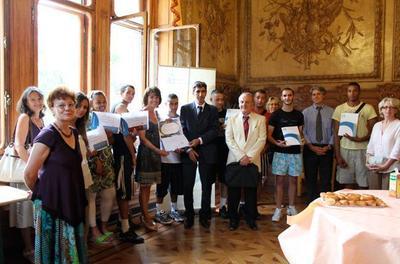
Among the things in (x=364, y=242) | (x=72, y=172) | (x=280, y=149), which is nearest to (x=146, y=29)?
(x=280, y=149)

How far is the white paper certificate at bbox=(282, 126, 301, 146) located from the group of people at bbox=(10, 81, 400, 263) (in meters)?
0.08

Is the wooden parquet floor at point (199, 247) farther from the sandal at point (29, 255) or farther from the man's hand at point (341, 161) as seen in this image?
the man's hand at point (341, 161)

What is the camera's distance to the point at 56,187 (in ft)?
7.71

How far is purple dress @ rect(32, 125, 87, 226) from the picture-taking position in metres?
2.32

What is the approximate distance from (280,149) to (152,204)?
1.89m

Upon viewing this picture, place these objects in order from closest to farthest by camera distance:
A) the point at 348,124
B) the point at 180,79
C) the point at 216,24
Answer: the point at 348,124
the point at 180,79
the point at 216,24

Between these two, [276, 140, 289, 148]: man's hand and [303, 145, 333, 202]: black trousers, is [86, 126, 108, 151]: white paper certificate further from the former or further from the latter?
[303, 145, 333, 202]: black trousers

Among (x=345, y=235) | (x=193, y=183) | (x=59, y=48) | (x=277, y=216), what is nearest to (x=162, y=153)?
(x=193, y=183)

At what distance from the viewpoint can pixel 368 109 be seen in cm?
429

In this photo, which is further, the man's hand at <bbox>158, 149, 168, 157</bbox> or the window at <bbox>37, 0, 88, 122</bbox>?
the window at <bbox>37, 0, 88, 122</bbox>

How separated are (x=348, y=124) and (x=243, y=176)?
4.41 ft

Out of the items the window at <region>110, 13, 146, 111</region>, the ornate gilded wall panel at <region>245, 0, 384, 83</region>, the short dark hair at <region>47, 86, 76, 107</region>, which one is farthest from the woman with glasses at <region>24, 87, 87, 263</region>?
the ornate gilded wall panel at <region>245, 0, 384, 83</region>

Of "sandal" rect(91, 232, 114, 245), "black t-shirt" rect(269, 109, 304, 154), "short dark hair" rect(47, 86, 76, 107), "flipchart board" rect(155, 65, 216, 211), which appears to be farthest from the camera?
"flipchart board" rect(155, 65, 216, 211)

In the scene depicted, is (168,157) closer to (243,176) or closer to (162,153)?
(162,153)
